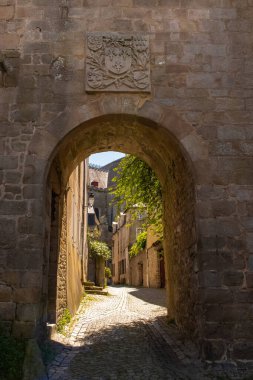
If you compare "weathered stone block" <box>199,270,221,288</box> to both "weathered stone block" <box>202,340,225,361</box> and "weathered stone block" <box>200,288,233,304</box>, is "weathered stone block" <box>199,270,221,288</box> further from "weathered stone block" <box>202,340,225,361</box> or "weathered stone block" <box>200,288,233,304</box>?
"weathered stone block" <box>202,340,225,361</box>

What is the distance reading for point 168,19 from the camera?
5.77 meters

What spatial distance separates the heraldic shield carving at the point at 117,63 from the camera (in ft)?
17.9

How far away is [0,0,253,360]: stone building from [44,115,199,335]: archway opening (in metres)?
0.08

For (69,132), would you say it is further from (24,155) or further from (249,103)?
(249,103)

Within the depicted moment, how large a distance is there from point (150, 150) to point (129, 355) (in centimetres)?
358

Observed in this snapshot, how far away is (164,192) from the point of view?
7902 millimetres

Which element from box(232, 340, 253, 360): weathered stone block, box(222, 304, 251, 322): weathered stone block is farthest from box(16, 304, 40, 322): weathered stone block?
box(232, 340, 253, 360): weathered stone block

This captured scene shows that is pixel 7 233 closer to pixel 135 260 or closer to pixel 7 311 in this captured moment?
pixel 7 311

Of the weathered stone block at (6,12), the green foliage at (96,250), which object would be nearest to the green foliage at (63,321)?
the weathered stone block at (6,12)

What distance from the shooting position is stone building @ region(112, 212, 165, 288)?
18.9 meters

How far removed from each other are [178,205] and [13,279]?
9.75 ft

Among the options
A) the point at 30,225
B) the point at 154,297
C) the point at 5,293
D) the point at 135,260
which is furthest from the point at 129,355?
the point at 135,260

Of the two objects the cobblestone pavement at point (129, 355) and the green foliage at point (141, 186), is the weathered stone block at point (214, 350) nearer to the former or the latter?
the cobblestone pavement at point (129, 355)

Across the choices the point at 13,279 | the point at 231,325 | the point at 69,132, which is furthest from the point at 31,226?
the point at 231,325
